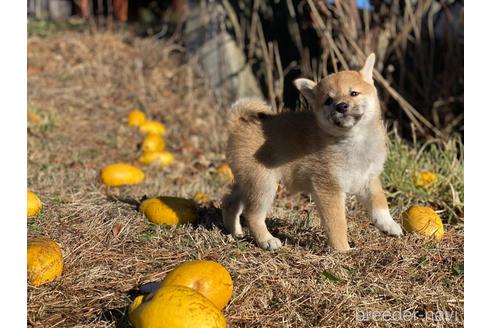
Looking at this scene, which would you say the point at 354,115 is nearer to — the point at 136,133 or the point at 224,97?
the point at 136,133

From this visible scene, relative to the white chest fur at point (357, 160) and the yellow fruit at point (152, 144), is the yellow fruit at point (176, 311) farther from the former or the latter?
the yellow fruit at point (152, 144)

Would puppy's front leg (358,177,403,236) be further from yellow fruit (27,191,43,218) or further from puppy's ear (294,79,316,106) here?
yellow fruit (27,191,43,218)

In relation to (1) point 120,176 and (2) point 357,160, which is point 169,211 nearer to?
(2) point 357,160

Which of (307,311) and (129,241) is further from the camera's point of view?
(129,241)

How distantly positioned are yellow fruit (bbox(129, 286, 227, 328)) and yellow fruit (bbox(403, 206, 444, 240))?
1.87 m

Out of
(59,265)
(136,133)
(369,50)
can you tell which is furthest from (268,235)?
(136,133)

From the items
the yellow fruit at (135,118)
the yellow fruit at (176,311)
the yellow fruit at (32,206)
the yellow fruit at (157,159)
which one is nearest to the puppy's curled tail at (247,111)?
the yellow fruit at (32,206)

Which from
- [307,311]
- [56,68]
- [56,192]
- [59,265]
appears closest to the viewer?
[307,311]

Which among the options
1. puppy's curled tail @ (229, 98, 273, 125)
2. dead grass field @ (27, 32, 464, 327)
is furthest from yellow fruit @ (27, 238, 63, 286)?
puppy's curled tail @ (229, 98, 273, 125)

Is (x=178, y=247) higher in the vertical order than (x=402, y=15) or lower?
lower

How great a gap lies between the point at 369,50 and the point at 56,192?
3.56 meters

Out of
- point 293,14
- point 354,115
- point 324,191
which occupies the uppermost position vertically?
point 293,14

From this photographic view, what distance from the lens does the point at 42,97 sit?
8.09 metres

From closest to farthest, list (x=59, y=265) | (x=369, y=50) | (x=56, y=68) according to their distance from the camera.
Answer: (x=59, y=265)
(x=369, y=50)
(x=56, y=68)
